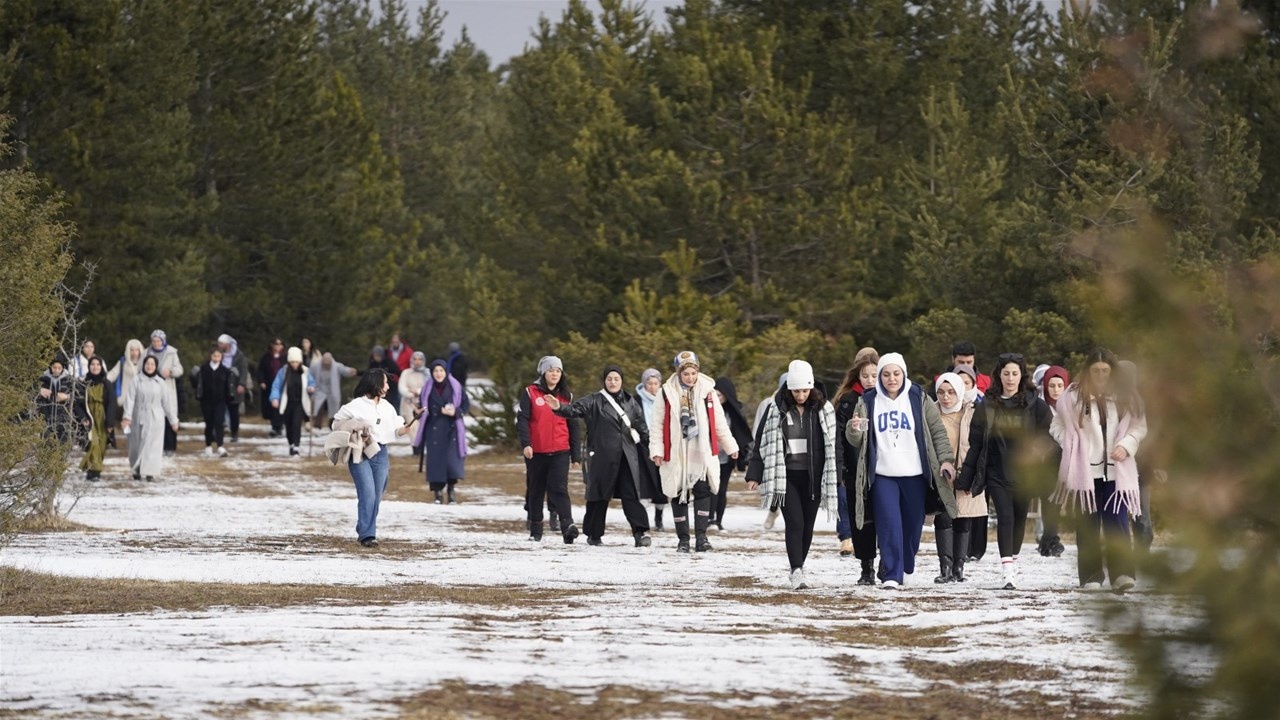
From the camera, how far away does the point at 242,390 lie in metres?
36.2

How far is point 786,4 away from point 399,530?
75.2 feet

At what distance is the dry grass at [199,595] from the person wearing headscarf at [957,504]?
2.75 m

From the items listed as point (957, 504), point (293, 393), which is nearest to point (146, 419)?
point (293, 393)

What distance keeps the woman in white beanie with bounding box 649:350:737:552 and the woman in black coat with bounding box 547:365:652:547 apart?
23.2 inches

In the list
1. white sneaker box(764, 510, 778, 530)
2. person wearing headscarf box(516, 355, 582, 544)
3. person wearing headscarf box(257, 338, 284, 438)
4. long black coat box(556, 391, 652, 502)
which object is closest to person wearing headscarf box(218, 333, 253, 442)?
person wearing headscarf box(257, 338, 284, 438)

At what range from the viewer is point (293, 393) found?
34188mm

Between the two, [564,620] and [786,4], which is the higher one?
[786,4]

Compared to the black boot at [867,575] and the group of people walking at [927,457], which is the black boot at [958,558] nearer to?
the group of people walking at [927,457]

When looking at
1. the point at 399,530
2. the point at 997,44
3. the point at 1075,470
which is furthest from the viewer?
the point at 997,44

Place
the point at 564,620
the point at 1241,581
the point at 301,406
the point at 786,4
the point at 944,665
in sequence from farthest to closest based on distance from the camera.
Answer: the point at 786,4 < the point at 301,406 < the point at 564,620 < the point at 944,665 < the point at 1241,581

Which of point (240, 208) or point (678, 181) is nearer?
point (678, 181)

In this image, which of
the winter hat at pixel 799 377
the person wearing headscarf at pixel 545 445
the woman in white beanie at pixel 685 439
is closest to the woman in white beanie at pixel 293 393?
the person wearing headscarf at pixel 545 445

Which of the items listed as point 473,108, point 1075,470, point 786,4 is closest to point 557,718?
point 1075,470

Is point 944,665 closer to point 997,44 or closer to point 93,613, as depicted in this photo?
point 93,613
